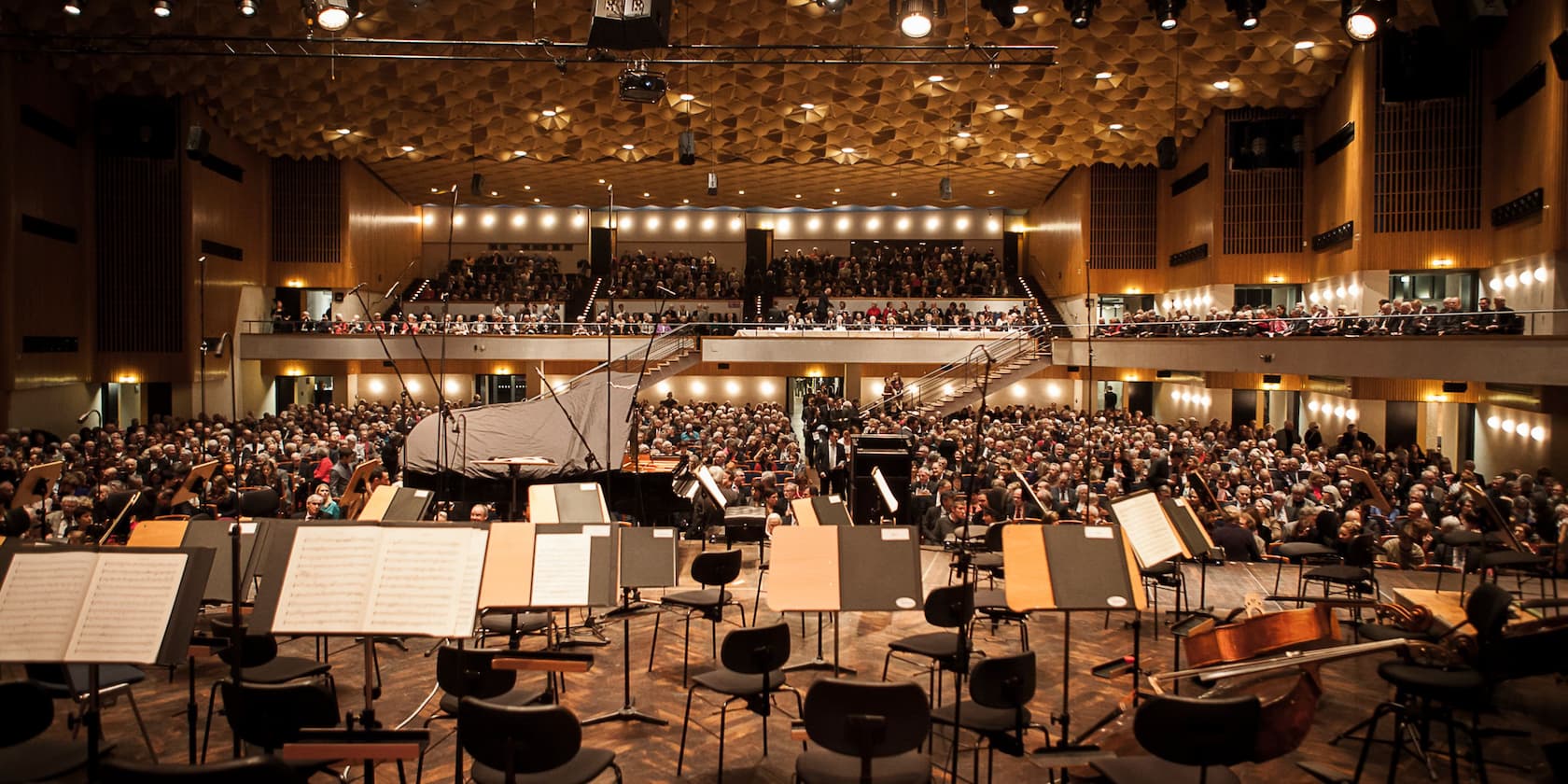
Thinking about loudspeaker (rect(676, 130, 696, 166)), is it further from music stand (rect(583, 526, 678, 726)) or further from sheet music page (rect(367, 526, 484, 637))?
sheet music page (rect(367, 526, 484, 637))

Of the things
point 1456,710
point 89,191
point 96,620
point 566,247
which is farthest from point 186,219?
point 1456,710

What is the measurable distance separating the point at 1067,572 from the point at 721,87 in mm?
14475

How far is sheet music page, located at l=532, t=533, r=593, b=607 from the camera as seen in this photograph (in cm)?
469

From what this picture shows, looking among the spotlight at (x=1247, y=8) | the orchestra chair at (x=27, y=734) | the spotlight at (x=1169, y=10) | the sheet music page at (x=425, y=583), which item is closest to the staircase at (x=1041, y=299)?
the spotlight at (x=1247, y=8)

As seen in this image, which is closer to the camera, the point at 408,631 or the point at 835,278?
the point at 408,631

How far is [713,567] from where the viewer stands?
5512 millimetres

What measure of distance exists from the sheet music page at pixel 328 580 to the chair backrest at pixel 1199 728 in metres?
2.69

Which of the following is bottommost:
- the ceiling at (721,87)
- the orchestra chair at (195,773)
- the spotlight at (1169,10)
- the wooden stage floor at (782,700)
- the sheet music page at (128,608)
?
the wooden stage floor at (782,700)

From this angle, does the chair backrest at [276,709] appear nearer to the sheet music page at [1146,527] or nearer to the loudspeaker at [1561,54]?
the sheet music page at [1146,527]

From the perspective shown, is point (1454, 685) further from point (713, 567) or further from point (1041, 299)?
point (1041, 299)

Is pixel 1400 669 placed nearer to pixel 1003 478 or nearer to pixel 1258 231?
pixel 1003 478

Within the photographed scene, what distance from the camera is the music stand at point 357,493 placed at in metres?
8.48

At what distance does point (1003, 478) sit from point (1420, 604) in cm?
542

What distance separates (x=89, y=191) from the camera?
17.3m
